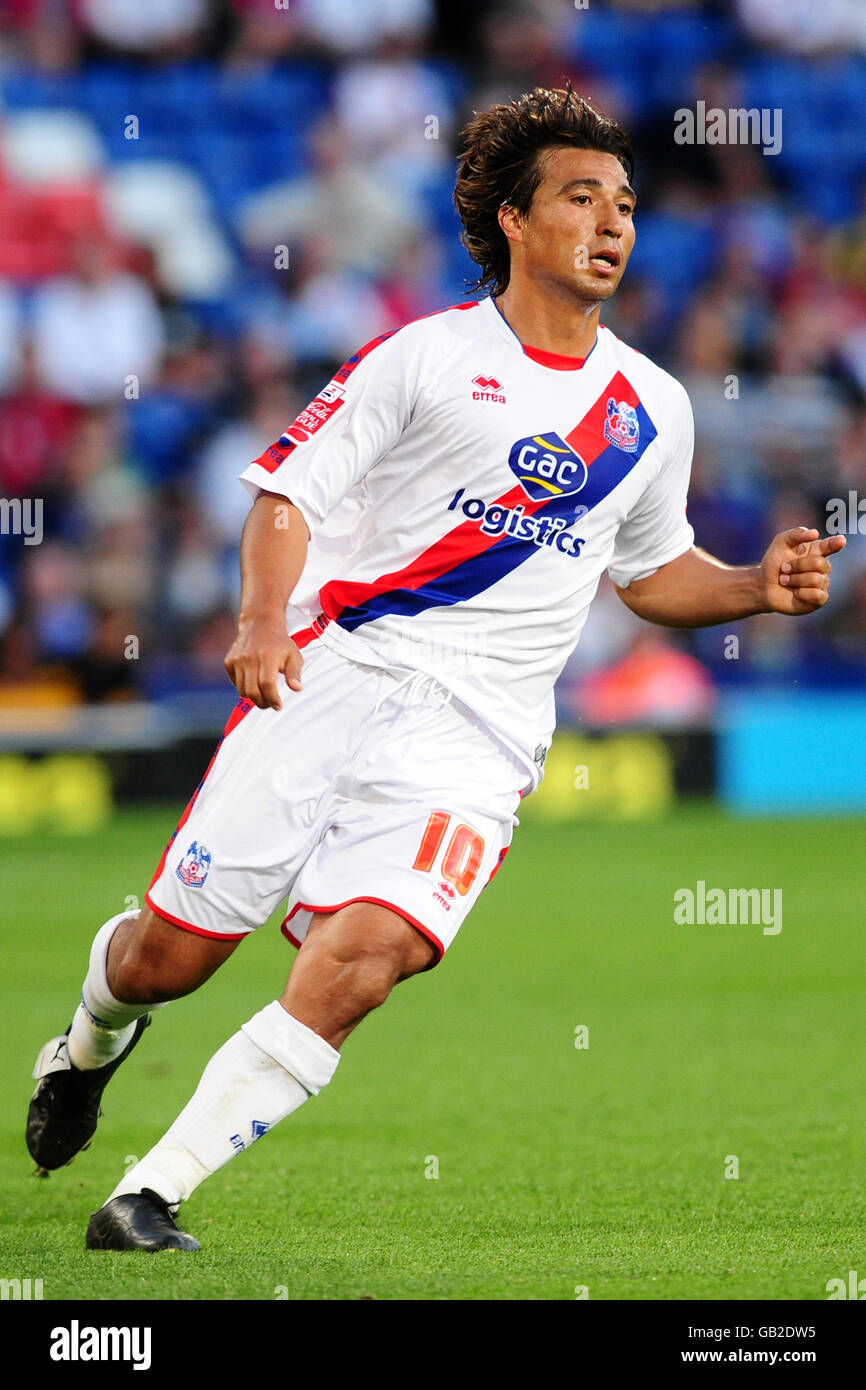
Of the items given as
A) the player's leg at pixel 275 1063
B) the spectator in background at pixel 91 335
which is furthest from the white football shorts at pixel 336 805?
the spectator in background at pixel 91 335

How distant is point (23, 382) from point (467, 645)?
9716 mm

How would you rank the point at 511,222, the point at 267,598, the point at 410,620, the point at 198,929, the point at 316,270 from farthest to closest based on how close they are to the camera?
the point at 316,270, the point at 511,222, the point at 410,620, the point at 198,929, the point at 267,598

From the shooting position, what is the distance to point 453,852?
4.39 metres

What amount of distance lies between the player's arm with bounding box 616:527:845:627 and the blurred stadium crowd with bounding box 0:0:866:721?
307 inches

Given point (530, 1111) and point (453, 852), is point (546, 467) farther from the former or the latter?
point (530, 1111)

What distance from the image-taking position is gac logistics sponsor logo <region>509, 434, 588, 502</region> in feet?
15.0

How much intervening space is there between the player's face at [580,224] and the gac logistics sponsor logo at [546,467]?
351 mm

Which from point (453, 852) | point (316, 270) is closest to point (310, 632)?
point (453, 852)

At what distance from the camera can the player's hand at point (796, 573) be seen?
4.76 m

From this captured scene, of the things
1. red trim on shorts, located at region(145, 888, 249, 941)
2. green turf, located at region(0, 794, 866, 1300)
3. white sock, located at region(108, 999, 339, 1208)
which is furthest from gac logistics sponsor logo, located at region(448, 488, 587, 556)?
green turf, located at region(0, 794, 866, 1300)

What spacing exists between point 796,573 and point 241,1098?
5.80 ft

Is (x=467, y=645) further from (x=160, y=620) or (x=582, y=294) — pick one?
(x=160, y=620)

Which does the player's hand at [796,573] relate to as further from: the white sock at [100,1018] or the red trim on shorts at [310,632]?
the white sock at [100,1018]

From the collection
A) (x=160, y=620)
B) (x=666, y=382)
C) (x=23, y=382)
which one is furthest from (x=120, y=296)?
(x=666, y=382)
